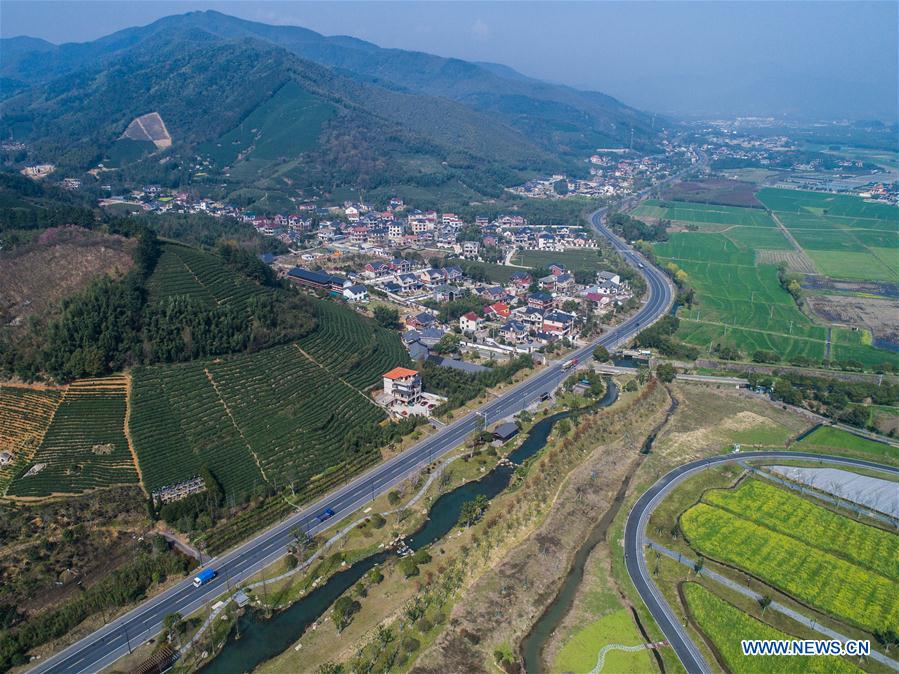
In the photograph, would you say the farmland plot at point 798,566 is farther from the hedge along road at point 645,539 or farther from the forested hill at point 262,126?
the forested hill at point 262,126

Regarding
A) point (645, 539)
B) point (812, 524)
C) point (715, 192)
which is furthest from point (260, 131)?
point (812, 524)

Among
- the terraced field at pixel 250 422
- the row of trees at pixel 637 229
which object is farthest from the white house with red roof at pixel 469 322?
the row of trees at pixel 637 229

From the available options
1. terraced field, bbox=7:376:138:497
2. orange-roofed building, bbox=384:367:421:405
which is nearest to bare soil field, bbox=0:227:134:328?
terraced field, bbox=7:376:138:497

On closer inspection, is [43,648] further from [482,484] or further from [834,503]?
[834,503]

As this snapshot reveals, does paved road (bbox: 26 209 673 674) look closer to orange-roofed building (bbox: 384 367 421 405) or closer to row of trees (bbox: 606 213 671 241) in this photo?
orange-roofed building (bbox: 384 367 421 405)

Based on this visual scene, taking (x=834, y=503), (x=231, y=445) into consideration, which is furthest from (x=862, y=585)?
(x=231, y=445)

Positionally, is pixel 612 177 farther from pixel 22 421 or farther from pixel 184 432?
pixel 22 421
